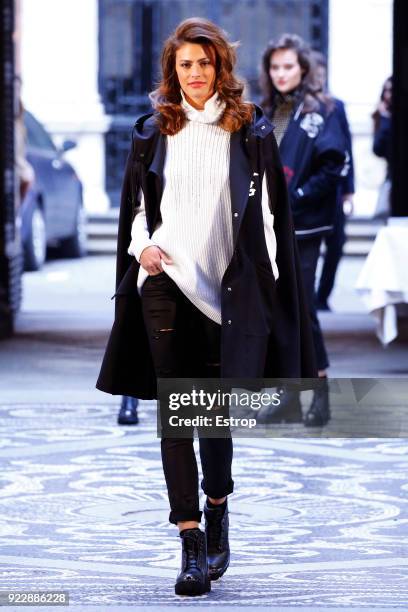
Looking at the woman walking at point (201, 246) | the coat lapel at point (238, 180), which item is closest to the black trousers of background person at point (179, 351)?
the woman walking at point (201, 246)

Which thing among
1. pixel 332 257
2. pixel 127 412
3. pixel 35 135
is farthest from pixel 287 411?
pixel 35 135

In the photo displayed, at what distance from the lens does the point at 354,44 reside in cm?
2420

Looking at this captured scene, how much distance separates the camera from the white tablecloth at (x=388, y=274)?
9.93 m

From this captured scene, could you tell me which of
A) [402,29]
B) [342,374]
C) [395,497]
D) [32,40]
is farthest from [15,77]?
[32,40]

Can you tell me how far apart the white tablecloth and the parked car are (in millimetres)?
8221

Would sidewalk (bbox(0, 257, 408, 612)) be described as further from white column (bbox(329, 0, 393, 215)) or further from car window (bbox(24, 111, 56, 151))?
white column (bbox(329, 0, 393, 215))

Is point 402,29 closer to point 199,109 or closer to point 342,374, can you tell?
point 342,374

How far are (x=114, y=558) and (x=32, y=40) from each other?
1958 centimetres

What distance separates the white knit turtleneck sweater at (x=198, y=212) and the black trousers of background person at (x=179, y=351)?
1.8 inches

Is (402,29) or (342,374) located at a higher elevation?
(402,29)

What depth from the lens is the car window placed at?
1967 cm

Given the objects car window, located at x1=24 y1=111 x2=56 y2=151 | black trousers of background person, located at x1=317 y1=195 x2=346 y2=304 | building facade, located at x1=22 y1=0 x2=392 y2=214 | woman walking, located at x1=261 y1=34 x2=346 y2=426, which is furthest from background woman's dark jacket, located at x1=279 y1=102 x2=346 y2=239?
building facade, located at x1=22 y1=0 x2=392 y2=214

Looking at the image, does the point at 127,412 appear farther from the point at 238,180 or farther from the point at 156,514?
the point at 238,180

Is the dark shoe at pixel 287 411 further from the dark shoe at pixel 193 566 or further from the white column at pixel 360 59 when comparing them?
the white column at pixel 360 59
